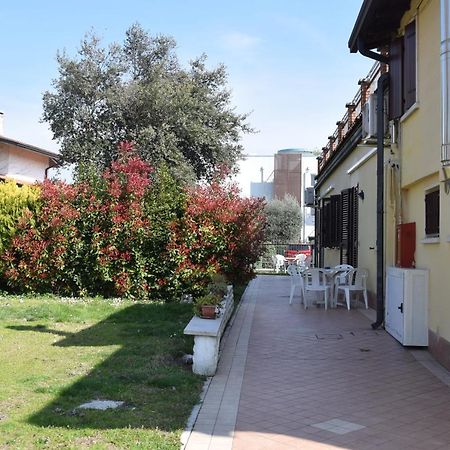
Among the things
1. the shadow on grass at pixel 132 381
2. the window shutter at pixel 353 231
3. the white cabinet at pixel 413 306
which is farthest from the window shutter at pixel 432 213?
the window shutter at pixel 353 231

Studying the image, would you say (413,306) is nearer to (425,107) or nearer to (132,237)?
(425,107)

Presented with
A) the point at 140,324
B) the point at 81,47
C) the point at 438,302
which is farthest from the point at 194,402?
the point at 81,47

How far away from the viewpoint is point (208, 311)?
7297 mm

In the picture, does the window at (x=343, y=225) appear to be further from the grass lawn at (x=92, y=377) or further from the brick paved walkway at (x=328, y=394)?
the grass lawn at (x=92, y=377)

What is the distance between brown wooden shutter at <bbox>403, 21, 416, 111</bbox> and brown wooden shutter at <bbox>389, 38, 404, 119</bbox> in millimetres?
188

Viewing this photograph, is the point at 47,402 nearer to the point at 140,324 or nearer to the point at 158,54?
the point at 140,324

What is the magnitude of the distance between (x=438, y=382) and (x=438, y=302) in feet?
4.12

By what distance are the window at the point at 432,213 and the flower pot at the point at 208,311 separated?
9.88 ft

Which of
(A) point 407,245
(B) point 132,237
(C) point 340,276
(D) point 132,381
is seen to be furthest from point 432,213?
(B) point 132,237

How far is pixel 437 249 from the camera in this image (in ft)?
23.9

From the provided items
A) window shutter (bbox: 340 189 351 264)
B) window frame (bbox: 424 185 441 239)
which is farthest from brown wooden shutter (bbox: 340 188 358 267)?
window frame (bbox: 424 185 441 239)

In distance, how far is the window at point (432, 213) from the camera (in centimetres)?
757

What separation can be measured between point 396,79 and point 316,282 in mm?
4934

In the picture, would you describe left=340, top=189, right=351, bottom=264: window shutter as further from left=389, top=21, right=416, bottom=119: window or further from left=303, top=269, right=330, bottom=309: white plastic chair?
left=389, top=21, right=416, bottom=119: window
